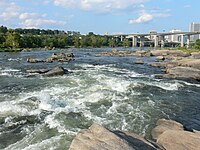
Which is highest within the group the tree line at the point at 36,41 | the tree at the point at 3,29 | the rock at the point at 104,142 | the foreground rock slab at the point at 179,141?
the tree at the point at 3,29

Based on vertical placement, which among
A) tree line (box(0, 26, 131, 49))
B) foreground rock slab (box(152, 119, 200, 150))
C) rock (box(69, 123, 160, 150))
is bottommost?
foreground rock slab (box(152, 119, 200, 150))

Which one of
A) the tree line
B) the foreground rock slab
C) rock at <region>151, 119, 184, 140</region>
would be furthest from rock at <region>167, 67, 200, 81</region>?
the tree line

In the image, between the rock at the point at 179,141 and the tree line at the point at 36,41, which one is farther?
the tree line at the point at 36,41

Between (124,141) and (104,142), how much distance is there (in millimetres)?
721

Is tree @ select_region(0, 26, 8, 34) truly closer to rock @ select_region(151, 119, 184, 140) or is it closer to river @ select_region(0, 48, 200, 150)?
river @ select_region(0, 48, 200, 150)

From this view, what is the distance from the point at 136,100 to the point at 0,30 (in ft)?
414

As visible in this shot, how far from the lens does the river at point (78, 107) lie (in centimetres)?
1493

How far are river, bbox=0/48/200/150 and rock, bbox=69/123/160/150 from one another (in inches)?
104

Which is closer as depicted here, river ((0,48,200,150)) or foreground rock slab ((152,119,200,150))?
foreground rock slab ((152,119,200,150))

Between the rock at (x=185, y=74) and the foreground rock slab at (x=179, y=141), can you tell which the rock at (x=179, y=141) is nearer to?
the foreground rock slab at (x=179, y=141)

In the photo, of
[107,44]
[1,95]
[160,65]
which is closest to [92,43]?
[107,44]

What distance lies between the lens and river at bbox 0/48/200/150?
49.0ft

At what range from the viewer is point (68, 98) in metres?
22.5

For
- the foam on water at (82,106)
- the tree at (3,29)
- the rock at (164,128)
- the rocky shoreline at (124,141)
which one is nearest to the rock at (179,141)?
the rocky shoreline at (124,141)
